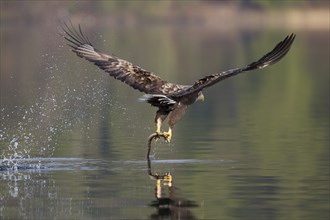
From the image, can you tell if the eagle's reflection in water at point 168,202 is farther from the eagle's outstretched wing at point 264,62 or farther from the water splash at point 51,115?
the water splash at point 51,115

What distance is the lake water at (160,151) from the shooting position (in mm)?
16516

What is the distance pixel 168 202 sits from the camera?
1661 centimetres

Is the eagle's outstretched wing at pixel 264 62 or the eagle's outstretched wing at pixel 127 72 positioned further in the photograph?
the eagle's outstretched wing at pixel 127 72

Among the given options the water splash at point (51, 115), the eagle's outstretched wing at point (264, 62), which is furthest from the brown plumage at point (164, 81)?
the water splash at point (51, 115)

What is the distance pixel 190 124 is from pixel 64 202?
34.0ft

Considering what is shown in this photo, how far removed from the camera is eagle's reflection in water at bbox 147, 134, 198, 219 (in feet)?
51.5

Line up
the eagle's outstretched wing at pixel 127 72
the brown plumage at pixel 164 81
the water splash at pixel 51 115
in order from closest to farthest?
the brown plumage at pixel 164 81, the eagle's outstretched wing at pixel 127 72, the water splash at pixel 51 115

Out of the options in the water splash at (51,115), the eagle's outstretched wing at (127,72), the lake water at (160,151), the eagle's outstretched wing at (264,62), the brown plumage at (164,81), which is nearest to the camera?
the lake water at (160,151)

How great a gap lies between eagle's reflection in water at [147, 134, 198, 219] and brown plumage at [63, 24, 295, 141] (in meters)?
0.72

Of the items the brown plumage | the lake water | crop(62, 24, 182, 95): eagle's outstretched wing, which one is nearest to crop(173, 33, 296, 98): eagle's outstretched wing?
the brown plumage

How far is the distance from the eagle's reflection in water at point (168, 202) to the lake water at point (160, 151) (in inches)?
0.5

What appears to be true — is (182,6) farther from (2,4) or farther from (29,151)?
(29,151)

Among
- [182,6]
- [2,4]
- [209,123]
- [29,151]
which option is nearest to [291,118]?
[209,123]

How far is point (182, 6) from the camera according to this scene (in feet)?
308
